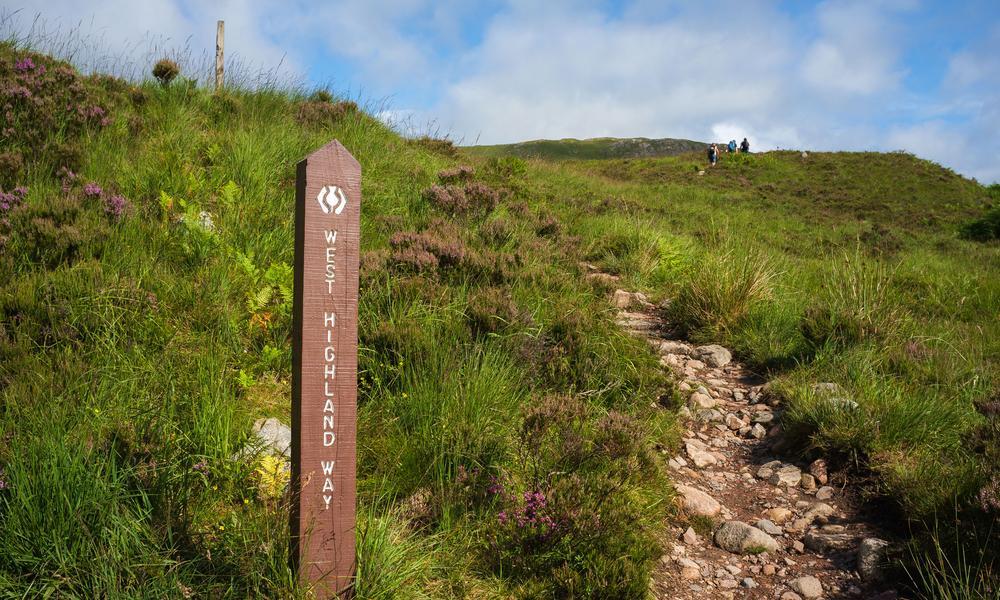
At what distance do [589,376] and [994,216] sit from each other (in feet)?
64.0

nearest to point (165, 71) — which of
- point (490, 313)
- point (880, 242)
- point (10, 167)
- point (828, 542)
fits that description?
point (10, 167)

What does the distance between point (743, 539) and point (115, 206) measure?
5.23 meters

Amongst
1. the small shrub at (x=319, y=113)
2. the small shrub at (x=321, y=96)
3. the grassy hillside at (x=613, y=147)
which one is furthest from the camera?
the grassy hillside at (x=613, y=147)

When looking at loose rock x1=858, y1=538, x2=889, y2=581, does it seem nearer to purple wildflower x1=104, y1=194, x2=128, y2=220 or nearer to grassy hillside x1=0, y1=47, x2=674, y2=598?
grassy hillside x1=0, y1=47, x2=674, y2=598

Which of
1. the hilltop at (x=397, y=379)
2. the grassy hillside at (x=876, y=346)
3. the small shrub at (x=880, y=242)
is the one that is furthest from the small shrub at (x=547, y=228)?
the small shrub at (x=880, y=242)

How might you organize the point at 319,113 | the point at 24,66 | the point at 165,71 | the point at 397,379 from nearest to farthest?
the point at 397,379 < the point at 24,66 < the point at 165,71 < the point at 319,113

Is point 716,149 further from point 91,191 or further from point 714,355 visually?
point 91,191

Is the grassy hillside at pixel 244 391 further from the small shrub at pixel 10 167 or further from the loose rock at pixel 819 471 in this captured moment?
the loose rock at pixel 819 471

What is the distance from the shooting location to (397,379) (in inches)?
160

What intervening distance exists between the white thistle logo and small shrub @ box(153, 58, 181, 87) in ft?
26.3

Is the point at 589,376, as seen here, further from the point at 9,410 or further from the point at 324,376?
the point at 9,410

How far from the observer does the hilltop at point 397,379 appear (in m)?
2.52

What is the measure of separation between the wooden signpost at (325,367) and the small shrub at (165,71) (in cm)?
794

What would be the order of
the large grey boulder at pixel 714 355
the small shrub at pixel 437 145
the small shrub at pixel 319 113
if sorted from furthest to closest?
1. the small shrub at pixel 437 145
2. the small shrub at pixel 319 113
3. the large grey boulder at pixel 714 355
